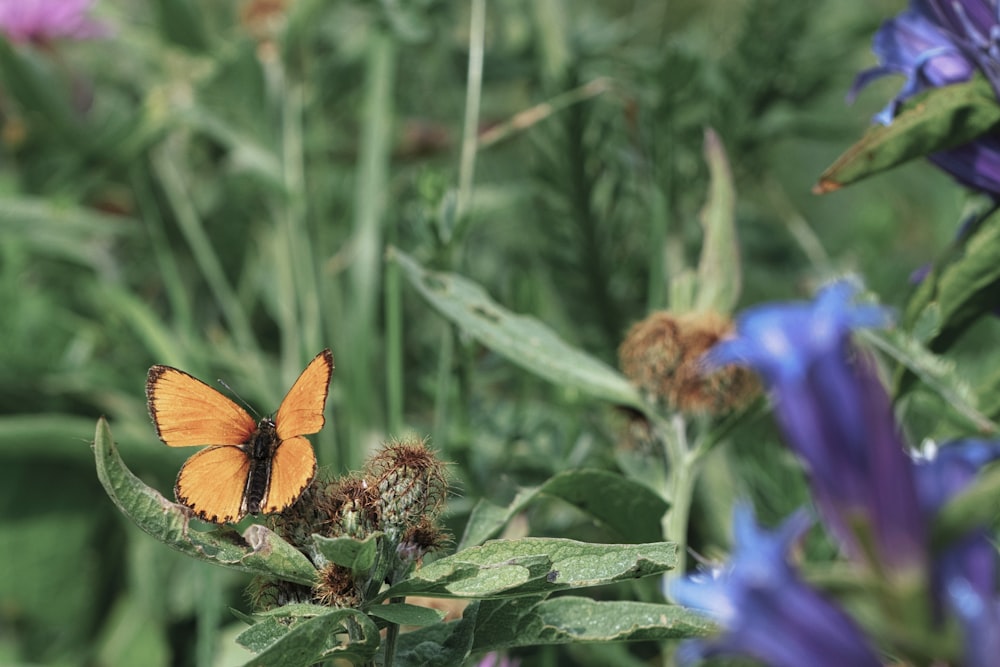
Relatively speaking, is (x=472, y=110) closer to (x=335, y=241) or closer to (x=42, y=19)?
(x=335, y=241)

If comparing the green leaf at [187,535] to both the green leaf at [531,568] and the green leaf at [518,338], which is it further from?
the green leaf at [518,338]

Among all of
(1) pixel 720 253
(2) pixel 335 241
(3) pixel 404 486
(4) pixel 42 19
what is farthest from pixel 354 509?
(4) pixel 42 19

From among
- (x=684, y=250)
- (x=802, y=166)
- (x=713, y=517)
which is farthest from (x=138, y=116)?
(x=802, y=166)

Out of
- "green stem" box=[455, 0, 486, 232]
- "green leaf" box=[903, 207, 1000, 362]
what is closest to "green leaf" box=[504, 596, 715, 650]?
"green leaf" box=[903, 207, 1000, 362]

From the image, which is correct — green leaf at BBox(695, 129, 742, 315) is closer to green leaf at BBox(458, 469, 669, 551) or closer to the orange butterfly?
green leaf at BBox(458, 469, 669, 551)

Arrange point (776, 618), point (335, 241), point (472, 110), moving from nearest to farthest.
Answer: point (776, 618), point (472, 110), point (335, 241)
